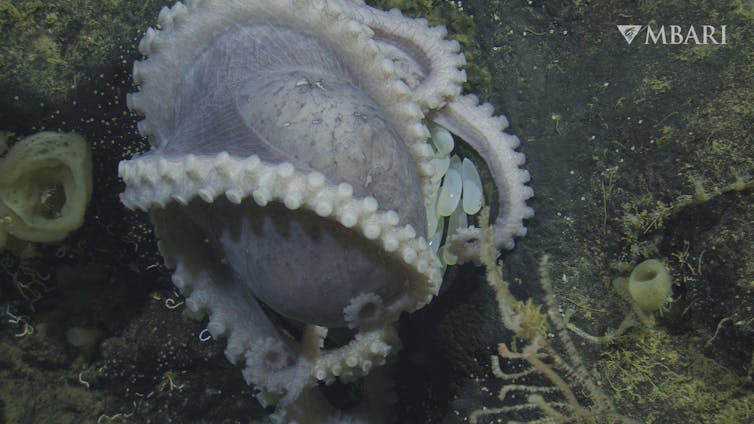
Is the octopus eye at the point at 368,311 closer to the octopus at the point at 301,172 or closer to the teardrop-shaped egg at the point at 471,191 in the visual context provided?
the octopus at the point at 301,172

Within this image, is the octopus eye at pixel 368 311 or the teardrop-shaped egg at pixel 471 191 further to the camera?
the teardrop-shaped egg at pixel 471 191

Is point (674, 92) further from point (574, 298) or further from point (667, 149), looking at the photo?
point (574, 298)

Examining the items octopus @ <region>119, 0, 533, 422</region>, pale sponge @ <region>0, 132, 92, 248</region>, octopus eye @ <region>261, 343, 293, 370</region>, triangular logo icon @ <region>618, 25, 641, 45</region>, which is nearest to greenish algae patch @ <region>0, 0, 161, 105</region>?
pale sponge @ <region>0, 132, 92, 248</region>

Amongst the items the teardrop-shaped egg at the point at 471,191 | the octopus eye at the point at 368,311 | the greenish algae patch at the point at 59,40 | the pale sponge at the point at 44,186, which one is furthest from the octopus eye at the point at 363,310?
the greenish algae patch at the point at 59,40

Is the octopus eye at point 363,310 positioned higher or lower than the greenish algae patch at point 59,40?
lower

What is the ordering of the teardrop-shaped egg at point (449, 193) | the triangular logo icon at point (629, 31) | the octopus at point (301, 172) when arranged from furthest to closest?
the teardrop-shaped egg at point (449, 193) < the triangular logo icon at point (629, 31) < the octopus at point (301, 172)

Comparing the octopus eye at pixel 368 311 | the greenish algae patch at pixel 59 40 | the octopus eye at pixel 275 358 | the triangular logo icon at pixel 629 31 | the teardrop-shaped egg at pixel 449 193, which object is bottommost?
the octopus eye at pixel 275 358
